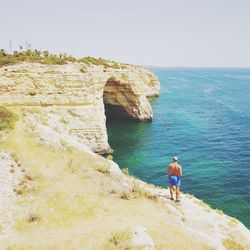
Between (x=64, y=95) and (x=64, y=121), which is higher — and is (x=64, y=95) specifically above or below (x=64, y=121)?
above

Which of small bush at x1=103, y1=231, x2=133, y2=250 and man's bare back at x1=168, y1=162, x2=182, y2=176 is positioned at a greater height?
man's bare back at x1=168, y1=162, x2=182, y2=176

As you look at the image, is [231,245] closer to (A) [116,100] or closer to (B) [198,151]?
(B) [198,151]

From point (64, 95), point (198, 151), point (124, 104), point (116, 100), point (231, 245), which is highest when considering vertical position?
point (64, 95)

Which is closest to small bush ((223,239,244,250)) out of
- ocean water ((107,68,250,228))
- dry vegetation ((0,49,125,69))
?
ocean water ((107,68,250,228))

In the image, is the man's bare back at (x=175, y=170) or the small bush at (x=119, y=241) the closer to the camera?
the small bush at (x=119, y=241)

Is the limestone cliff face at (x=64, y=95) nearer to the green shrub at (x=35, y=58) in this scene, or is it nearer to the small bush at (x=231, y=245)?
the green shrub at (x=35, y=58)

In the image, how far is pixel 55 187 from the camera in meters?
15.8

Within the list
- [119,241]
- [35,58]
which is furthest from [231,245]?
[35,58]

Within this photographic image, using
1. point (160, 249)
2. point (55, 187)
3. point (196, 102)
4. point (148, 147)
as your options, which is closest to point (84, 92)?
point (148, 147)

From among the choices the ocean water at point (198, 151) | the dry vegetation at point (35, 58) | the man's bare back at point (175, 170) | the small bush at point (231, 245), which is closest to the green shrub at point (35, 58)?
the dry vegetation at point (35, 58)

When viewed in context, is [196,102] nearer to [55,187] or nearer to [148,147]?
[148,147]

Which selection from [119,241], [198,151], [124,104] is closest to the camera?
[119,241]

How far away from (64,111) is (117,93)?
22.2 meters

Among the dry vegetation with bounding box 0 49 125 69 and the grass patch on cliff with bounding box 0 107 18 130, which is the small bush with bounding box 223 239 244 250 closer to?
the grass patch on cliff with bounding box 0 107 18 130
